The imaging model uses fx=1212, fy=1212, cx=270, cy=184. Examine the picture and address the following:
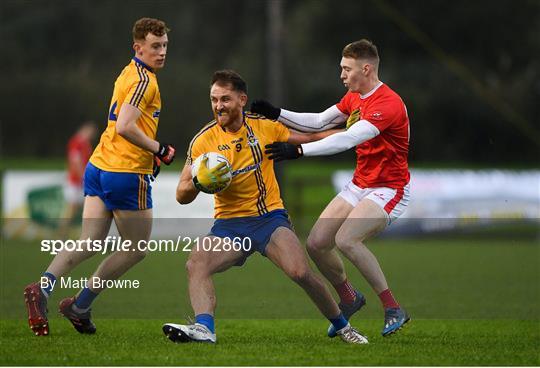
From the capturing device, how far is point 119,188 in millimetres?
8438

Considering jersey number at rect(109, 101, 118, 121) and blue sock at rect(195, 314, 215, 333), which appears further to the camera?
jersey number at rect(109, 101, 118, 121)

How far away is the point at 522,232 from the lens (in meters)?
19.9

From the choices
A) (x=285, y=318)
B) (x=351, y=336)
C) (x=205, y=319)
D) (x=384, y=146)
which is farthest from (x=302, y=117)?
(x=285, y=318)

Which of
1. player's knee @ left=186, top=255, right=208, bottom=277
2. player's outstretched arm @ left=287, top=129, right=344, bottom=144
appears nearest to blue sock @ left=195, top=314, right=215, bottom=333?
player's knee @ left=186, top=255, right=208, bottom=277

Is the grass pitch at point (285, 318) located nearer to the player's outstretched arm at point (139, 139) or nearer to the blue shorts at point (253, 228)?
the blue shorts at point (253, 228)

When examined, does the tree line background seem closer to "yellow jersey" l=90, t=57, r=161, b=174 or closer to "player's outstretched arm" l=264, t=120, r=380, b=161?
"yellow jersey" l=90, t=57, r=161, b=174

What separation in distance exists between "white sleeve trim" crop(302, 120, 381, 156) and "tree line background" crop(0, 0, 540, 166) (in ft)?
56.8

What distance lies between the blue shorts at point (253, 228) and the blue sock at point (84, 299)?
3.73 feet

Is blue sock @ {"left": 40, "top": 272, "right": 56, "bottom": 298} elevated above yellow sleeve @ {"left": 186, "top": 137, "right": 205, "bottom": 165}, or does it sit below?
below

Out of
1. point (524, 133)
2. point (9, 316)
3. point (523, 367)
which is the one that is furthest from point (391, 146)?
point (524, 133)

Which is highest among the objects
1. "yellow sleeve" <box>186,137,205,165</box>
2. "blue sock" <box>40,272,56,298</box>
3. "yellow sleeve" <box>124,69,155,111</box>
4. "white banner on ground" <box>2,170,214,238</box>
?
"yellow sleeve" <box>124,69,155,111</box>

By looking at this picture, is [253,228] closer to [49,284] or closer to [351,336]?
[351,336]

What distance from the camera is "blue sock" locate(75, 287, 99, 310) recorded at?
8.52m

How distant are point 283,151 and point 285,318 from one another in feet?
8.85
